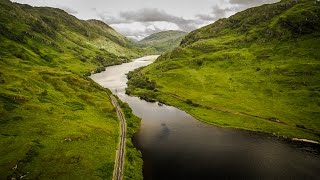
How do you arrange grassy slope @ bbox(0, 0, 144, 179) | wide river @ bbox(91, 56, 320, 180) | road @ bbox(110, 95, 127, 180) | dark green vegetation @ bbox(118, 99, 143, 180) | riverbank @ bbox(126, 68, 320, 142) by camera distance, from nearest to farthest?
grassy slope @ bbox(0, 0, 144, 179) < road @ bbox(110, 95, 127, 180) < dark green vegetation @ bbox(118, 99, 143, 180) < wide river @ bbox(91, 56, 320, 180) < riverbank @ bbox(126, 68, 320, 142)

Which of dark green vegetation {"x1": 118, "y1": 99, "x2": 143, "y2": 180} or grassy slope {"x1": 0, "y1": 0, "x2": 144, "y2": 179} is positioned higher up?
grassy slope {"x1": 0, "y1": 0, "x2": 144, "y2": 179}

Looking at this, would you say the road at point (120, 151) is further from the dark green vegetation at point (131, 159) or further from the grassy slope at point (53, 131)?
the grassy slope at point (53, 131)

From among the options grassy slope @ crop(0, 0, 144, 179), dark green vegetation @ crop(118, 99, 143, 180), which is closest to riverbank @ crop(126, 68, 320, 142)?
dark green vegetation @ crop(118, 99, 143, 180)

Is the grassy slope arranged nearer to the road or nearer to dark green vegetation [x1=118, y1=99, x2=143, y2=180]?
the road

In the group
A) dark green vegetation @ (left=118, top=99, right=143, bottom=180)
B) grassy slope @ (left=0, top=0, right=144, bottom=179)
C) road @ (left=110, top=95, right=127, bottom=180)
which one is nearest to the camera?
grassy slope @ (left=0, top=0, right=144, bottom=179)

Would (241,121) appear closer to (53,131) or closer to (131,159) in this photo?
(131,159)

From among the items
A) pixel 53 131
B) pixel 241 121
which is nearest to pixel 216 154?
pixel 241 121

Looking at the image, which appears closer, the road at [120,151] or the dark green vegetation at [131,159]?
the road at [120,151]

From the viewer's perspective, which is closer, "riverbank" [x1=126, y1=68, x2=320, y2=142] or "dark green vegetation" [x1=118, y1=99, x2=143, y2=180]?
"dark green vegetation" [x1=118, y1=99, x2=143, y2=180]

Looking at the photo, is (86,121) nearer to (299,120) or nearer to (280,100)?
(299,120)

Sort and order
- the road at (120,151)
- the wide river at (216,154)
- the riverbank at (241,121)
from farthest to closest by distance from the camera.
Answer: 1. the riverbank at (241,121)
2. the wide river at (216,154)
3. the road at (120,151)

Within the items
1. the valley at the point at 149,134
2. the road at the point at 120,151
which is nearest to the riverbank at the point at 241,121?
the valley at the point at 149,134
